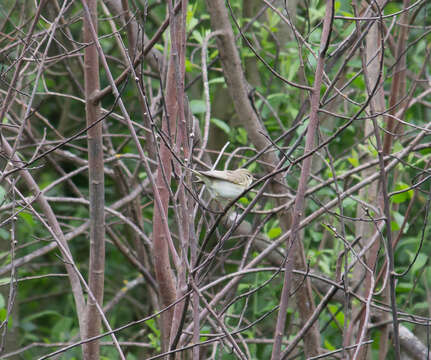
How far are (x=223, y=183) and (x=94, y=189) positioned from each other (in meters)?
0.57

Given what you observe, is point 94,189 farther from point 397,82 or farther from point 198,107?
point 397,82

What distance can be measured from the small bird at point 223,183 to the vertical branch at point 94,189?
478mm

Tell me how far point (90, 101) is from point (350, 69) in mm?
2494

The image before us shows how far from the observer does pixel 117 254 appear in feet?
18.6

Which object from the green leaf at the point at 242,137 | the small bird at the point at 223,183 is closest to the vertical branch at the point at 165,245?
the small bird at the point at 223,183

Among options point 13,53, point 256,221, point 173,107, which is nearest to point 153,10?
point 13,53

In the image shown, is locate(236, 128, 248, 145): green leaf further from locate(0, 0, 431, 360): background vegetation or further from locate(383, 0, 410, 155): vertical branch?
locate(383, 0, 410, 155): vertical branch

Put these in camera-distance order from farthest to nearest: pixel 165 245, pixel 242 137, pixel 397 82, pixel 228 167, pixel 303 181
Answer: pixel 242 137 < pixel 228 167 < pixel 397 82 < pixel 165 245 < pixel 303 181

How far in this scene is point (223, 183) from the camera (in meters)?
2.47

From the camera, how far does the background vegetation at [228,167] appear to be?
77.0 inches

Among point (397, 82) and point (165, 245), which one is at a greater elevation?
point (397, 82)

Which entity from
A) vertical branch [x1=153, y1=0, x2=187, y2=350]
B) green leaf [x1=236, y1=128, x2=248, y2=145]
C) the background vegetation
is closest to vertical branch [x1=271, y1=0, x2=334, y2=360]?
the background vegetation

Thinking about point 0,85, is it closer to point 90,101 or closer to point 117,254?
point 90,101

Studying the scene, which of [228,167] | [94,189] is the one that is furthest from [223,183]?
[228,167]
